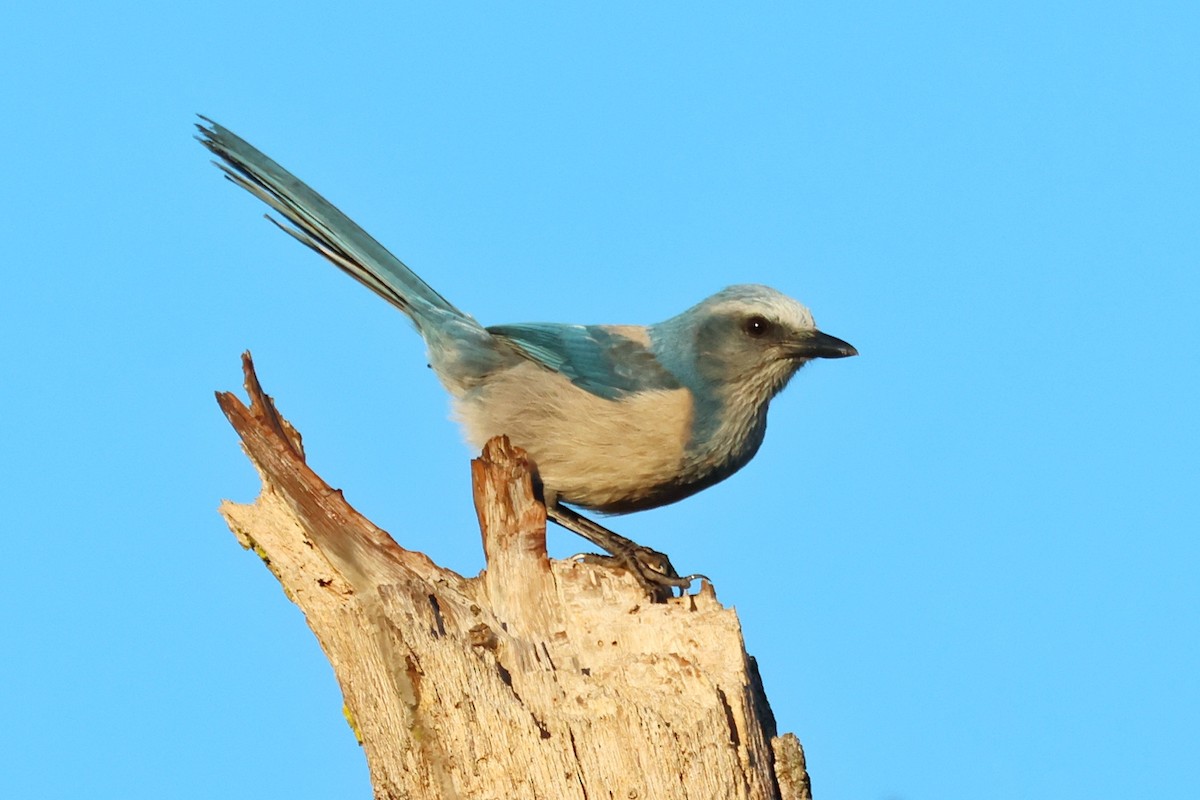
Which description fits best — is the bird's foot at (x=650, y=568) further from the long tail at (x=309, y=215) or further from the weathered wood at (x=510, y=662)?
the long tail at (x=309, y=215)

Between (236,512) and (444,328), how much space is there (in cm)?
224

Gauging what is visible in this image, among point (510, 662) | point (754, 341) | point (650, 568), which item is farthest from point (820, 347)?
point (510, 662)

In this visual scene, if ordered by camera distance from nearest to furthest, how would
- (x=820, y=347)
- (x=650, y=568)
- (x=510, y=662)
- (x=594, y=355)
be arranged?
(x=510, y=662) < (x=650, y=568) < (x=820, y=347) < (x=594, y=355)

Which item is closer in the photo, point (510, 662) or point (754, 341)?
point (510, 662)

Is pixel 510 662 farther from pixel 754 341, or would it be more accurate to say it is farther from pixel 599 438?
pixel 754 341

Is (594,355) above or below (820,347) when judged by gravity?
above

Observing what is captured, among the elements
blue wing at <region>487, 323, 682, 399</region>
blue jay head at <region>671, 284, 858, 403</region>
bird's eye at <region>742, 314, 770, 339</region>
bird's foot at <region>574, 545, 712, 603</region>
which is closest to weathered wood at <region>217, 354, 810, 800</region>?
bird's foot at <region>574, 545, 712, 603</region>

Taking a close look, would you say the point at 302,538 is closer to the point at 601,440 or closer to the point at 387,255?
the point at 601,440

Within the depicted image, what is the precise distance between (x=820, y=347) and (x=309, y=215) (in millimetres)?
3034

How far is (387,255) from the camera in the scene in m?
7.63

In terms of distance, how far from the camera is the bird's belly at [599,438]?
22.8 ft

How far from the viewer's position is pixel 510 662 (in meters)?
5.35

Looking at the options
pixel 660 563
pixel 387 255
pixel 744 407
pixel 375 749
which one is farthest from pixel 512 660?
pixel 387 255

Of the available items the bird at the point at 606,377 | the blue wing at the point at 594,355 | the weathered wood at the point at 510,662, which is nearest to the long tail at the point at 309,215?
the bird at the point at 606,377
